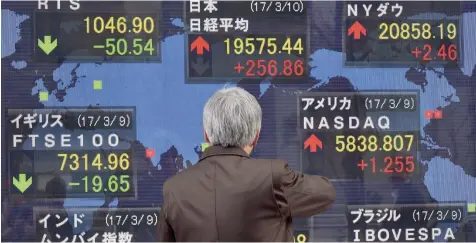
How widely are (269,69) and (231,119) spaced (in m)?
1.54

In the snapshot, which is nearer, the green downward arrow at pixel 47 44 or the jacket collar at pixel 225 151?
the jacket collar at pixel 225 151

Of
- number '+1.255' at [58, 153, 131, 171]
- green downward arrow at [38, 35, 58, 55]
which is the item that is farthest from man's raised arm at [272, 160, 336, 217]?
green downward arrow at [38, 35, 58, 55]

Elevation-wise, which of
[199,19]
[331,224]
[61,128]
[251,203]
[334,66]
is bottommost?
[331,224]

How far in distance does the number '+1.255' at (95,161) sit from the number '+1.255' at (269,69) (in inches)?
29.6

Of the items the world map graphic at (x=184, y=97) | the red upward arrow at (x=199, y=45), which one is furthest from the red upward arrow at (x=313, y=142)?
the red upward arrow at (x=199, y=45)

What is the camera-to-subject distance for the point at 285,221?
2.22 m

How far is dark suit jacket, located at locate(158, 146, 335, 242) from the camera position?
2.17 metres

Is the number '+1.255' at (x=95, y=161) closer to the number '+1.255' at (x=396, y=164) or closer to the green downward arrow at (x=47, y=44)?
the green downward arrow at (x=47, y=44)

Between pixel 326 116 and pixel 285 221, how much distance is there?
5.09 feet

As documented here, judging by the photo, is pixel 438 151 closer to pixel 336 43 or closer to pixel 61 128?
pixel 336 43

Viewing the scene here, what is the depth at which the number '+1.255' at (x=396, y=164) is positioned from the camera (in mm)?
3719

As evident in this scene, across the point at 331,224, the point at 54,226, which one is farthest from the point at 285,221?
the point at 54,226

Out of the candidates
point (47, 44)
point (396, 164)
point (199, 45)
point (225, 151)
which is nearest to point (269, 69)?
point (199, 45)

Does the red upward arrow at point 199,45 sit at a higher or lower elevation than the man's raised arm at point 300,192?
higher
